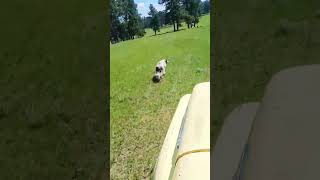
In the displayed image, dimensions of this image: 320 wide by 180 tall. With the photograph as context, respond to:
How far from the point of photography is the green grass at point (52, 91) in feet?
14.0

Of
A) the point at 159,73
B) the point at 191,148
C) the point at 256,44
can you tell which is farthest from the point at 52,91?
the point at 159,73

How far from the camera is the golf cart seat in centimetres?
183

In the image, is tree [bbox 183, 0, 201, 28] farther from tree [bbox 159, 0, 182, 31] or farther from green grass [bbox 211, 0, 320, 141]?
green grass [bbox 211, 0, 320, 141]

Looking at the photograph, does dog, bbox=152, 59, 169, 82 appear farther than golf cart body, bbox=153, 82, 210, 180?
Yes

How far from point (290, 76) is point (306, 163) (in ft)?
2.76

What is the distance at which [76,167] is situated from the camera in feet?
14.0

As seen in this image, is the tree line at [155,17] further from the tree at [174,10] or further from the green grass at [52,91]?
the green grass at [52,91]

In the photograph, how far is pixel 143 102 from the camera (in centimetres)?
802

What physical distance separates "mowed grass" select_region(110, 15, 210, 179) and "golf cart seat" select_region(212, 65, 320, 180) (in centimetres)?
231

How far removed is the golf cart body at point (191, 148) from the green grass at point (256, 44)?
0.70 meters

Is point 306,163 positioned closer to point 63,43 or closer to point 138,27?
point 63,43

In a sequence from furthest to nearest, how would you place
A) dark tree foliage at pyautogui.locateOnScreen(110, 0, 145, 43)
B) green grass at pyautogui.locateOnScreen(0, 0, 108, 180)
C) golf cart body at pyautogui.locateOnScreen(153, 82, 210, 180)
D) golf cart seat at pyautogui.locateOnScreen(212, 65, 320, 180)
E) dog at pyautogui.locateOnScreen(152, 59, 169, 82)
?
dark tree foliage at pyautogui.locateOnScreen(110, 0, 145, 43)
dog at pyautogui.locateOnScreen(152, 59, 169, 82)
green grass at pyautogui.locateOnScreen(0, 0, 108, 180)
golf cart body at pyautogui.locateOnScreen(153, 82, 210, 180)
golf cart seat at pyautogui.locateOnScreen(212, 65, 320, 180)

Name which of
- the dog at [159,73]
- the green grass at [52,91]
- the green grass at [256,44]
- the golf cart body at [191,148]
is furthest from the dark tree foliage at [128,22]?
the golf cart body at [191,148]

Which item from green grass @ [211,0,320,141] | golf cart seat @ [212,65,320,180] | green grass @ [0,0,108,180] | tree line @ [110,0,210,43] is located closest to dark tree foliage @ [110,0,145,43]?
tree line @ [110,0,210,43]
